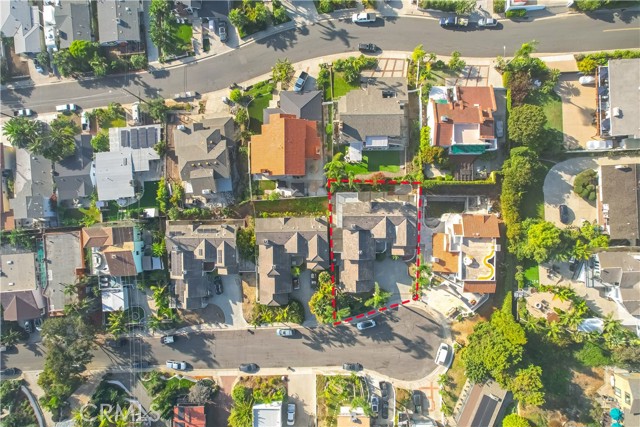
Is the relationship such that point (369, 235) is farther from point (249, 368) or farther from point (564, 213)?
point (564, 213)

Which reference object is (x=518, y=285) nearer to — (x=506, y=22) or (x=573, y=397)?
(x=573, y=397)

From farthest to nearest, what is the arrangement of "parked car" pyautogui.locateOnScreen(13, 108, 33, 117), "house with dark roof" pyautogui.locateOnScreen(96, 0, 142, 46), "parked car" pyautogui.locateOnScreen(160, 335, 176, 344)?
"parked car" pyautogui.locateOnScreen(13, 108, 33, 117) < "parked car" pyautogui.locateOnScreen(160, 335, 176, 344) < "house with dark roof" pyautogui.locateOnScreen(96, 0, 142, 46)

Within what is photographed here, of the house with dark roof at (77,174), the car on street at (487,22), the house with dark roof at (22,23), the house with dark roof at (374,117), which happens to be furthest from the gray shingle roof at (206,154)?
the car on street at (487,22)

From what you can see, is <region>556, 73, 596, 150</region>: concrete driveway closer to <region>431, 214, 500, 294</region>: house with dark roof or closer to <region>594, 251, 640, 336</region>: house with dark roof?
<region>594, 251, 640, 336</region>: house with dark roof

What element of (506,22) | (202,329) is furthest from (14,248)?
(506,22)

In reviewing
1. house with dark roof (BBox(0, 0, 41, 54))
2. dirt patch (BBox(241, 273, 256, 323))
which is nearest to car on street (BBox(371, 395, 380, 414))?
dirt patch (BBox(241, 273, 256, 323))

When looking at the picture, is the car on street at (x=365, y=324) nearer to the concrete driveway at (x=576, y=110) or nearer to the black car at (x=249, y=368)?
the black car at (x=249, y=368)
